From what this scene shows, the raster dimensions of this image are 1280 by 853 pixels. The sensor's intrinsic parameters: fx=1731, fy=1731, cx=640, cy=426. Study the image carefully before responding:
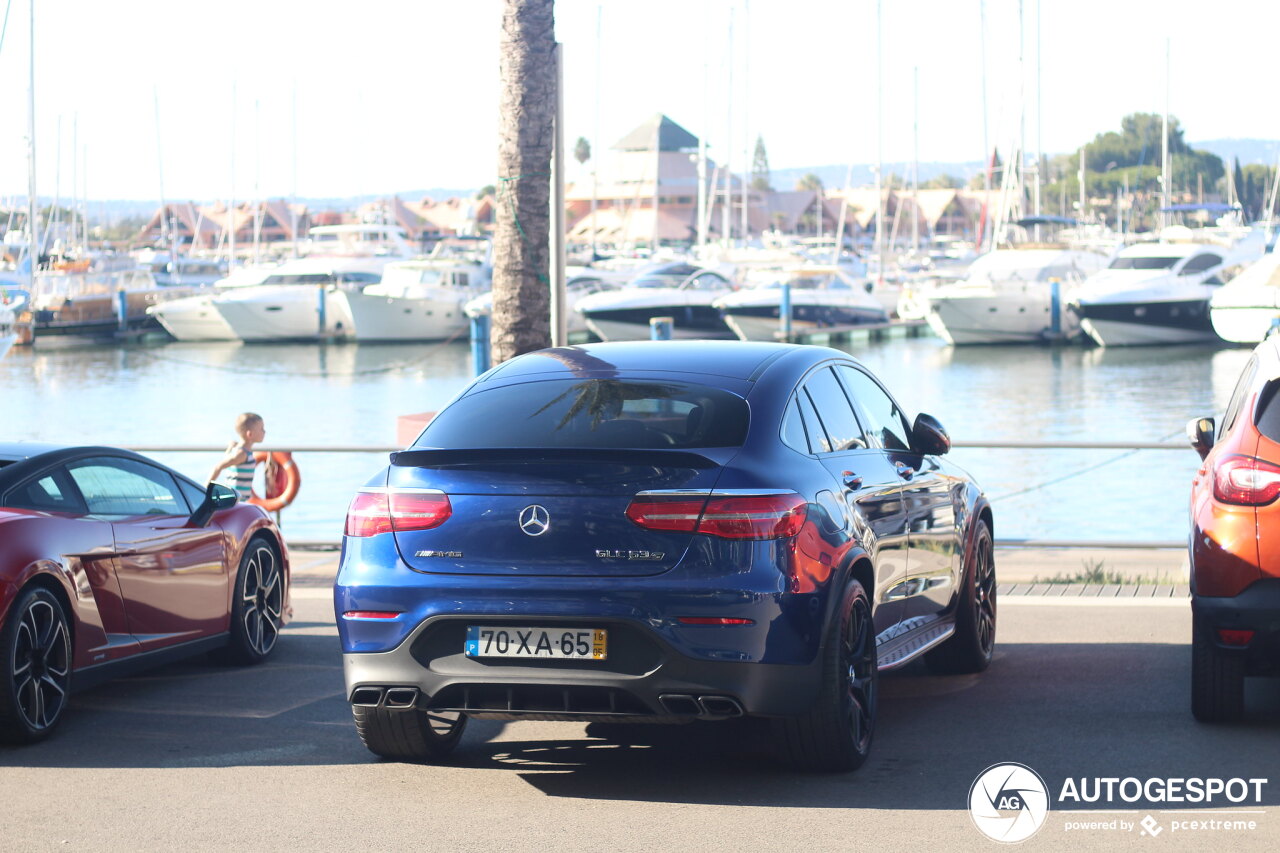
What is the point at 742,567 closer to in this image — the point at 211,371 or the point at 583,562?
the point at 583,562

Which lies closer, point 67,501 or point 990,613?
point 67,501

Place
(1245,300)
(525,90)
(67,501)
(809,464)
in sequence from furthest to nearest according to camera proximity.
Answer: (1245,300) → (525,90) → (67,501) → (809,464)

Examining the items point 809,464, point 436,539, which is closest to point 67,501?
point 436,539

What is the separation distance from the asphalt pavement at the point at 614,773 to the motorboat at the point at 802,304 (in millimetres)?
53236


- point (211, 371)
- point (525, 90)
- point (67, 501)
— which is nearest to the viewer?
point (67, 501)

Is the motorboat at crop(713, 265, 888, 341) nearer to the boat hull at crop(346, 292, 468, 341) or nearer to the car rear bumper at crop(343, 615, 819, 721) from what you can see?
the boat hull at crop(346, 292, 468, 341)

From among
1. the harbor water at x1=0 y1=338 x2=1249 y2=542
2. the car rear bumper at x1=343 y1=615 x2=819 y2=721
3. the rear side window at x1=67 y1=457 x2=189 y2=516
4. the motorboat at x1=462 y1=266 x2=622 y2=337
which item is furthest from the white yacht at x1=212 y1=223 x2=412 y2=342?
the car rear bumper at x1=343 y1=615 x2=819 y2=721

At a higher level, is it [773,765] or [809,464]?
[809,464]

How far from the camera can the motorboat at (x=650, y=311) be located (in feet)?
209

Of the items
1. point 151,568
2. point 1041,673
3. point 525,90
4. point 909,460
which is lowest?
point 1041,673

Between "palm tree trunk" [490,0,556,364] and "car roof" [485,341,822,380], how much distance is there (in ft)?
21.4

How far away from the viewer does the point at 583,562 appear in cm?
599

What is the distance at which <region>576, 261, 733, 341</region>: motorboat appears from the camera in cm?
6381

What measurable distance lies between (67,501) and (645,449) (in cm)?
306
